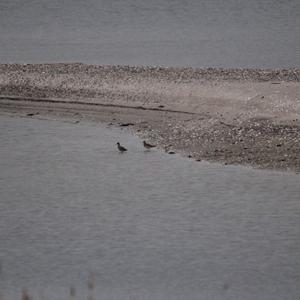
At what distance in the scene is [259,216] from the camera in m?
13.8

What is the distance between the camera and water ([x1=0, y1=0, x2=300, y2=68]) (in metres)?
28.7

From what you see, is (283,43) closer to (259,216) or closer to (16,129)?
(16,129)

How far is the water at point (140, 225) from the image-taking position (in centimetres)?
1141

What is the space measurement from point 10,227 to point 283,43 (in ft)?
64.0

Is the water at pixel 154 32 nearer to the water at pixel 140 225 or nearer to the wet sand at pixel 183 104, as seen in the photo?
the wet sand at pixel 183 104

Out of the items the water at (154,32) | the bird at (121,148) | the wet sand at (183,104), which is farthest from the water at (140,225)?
the water at (154,32)

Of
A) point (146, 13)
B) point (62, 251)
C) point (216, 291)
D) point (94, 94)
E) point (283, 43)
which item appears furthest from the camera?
point (146, 13)

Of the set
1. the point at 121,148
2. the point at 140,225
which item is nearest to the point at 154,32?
the point at 121,148

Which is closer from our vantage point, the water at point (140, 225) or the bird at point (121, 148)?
the water at point (140, 225)

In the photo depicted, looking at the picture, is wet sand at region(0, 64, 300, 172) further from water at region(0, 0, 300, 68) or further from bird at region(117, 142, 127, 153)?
water at region(0, 0, 300, 68)

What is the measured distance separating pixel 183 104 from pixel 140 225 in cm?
736

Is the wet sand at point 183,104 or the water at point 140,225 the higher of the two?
the wet sand at point 183,104

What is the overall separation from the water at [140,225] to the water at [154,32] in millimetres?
10109

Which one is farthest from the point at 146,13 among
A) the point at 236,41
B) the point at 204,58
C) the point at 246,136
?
the point at 246,136
